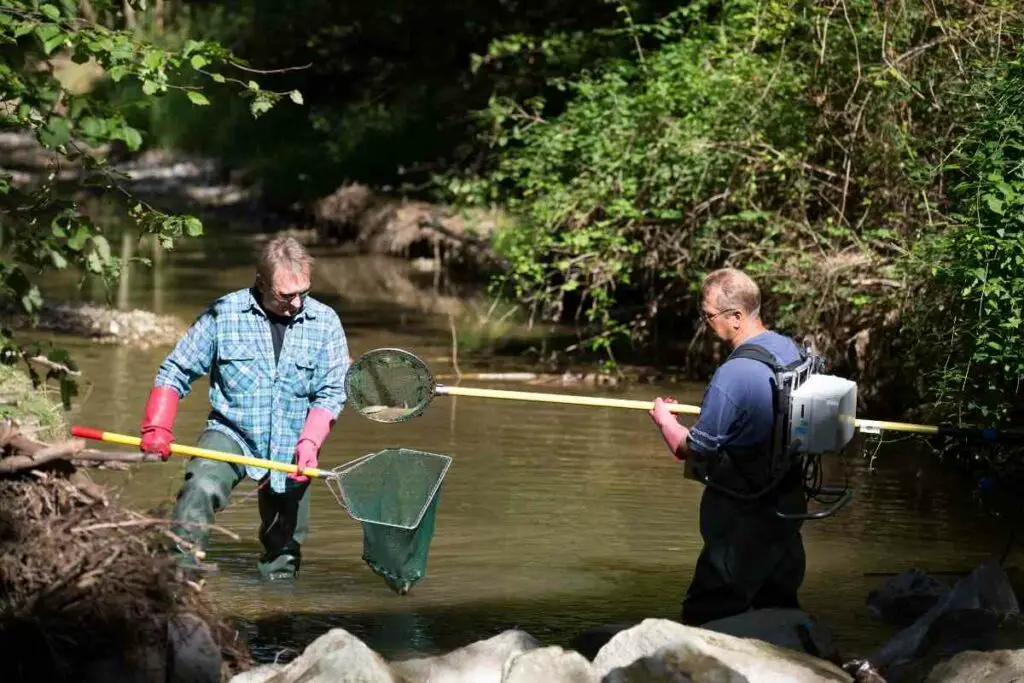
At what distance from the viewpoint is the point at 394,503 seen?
26.8 ft

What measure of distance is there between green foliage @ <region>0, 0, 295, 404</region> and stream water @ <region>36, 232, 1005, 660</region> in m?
1.24

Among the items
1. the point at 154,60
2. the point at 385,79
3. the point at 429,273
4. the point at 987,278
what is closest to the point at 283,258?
the point at 154,60

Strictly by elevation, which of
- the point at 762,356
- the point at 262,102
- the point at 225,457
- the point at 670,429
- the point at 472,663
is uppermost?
the point at 262,102

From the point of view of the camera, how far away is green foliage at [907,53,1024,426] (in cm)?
1001

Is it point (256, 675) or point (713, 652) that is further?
point (713, 652)

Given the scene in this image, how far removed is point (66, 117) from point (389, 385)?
6.80 ft

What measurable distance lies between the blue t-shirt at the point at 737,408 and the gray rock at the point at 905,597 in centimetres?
179

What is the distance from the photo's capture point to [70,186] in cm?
3319

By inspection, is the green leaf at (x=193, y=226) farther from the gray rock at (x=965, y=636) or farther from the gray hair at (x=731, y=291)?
the gray rock at (x=965, y=636)

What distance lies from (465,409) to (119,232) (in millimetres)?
14573

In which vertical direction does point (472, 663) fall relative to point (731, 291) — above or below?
below

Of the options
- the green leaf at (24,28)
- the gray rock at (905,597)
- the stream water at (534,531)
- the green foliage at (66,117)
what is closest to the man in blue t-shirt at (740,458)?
the stream water at (534,531)

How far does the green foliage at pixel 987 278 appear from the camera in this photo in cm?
1001

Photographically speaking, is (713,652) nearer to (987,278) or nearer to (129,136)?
(129,136)
